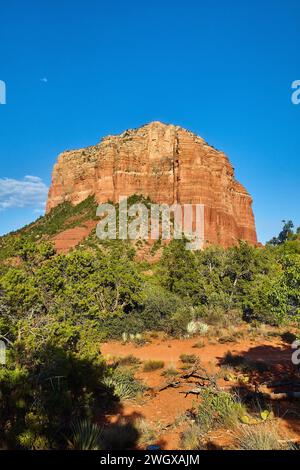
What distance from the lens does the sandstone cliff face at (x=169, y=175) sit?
6625 cm

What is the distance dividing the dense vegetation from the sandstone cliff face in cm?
4032

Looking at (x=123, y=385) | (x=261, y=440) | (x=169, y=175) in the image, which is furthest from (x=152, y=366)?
(x=169, y=175)

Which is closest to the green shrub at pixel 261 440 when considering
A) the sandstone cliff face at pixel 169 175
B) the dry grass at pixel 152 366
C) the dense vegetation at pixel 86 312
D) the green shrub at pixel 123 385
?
the dense vegetation at pixel 86 312

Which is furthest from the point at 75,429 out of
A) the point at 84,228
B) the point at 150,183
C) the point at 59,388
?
the point at 150,183

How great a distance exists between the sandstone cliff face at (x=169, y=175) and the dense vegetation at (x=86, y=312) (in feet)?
132

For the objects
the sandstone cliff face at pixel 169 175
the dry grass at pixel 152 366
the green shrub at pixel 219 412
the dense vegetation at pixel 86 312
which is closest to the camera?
the dense vegetation at pixel 86 312

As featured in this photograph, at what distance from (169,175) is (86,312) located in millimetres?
60032

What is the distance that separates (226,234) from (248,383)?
201 ft

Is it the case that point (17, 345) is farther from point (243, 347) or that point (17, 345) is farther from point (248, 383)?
point (243, 347)

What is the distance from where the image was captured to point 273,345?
15812 mm

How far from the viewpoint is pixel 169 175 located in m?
69.0

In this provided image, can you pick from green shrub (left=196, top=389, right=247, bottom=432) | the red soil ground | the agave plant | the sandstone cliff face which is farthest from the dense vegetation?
the sandstone cliff face

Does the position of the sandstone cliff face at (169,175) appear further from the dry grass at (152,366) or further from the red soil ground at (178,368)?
the dry grass at (152,366)

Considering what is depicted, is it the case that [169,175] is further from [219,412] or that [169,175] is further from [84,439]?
[84,439]
